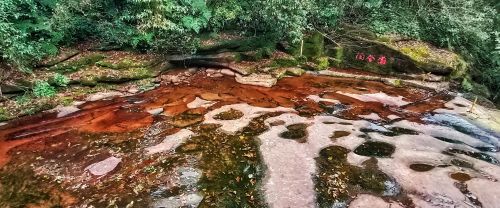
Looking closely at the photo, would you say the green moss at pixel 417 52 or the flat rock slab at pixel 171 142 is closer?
the flat rock slab at pixel 171 142

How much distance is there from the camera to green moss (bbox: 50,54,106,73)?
1027cm

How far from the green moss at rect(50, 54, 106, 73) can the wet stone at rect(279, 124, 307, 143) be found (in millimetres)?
6743

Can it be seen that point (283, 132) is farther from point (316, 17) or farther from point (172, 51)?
point (316, 17)

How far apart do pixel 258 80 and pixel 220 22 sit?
8.94ft

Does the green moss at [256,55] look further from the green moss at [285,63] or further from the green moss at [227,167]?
the green moss at [227,167]

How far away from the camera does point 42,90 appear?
9328 mm

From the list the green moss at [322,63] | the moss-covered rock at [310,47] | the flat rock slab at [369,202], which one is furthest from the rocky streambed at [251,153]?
the moss-covered rock at [310,47]

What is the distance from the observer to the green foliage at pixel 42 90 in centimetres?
927

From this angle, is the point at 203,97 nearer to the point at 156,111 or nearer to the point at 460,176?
the point at 156,111

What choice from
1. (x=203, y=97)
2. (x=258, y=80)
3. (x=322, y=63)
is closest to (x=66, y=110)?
→ (x=203, y=97)

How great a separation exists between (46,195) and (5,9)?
5983mm

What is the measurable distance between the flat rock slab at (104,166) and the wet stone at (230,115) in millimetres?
2537

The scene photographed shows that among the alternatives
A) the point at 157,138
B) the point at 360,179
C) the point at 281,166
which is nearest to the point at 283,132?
the point at 281,166

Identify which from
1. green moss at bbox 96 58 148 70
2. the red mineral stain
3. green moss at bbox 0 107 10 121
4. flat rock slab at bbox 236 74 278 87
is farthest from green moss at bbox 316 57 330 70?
green moss at bbox 0 107 10 121
